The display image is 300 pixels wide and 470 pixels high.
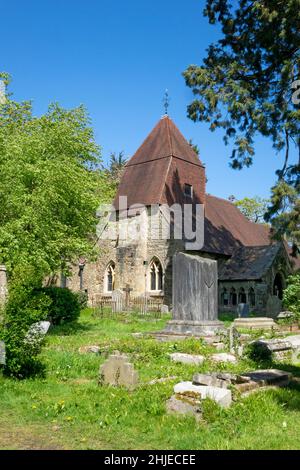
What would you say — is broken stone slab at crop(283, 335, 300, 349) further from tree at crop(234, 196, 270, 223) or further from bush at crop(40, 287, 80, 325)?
tree at crop(234, 196, 270, 223)

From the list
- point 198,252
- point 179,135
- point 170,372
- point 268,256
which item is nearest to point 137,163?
point 179,135

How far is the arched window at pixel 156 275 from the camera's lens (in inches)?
1139

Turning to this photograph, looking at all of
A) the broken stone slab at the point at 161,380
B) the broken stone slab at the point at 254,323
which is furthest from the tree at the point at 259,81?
the broken stone slab at the point at 161,380

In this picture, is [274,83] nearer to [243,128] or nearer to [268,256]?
[243,128]

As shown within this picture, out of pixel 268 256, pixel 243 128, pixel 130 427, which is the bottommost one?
pixel 130 427

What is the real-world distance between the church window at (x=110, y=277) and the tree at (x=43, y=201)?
13596 millimetres

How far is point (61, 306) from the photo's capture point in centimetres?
1830

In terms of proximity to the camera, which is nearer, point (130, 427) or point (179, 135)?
point (130, 427)

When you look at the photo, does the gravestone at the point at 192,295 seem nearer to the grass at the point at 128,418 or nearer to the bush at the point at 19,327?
the grass at the point at 128,418

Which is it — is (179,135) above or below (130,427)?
above

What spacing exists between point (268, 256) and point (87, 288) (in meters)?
12.9

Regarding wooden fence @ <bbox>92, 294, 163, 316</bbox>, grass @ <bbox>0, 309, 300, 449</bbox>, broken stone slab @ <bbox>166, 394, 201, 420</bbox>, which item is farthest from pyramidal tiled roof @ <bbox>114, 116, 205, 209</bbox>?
broken stone slab @ <bbox>166, 394, 201, 420</bbox>

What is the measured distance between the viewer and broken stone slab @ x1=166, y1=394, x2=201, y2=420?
6132 mm

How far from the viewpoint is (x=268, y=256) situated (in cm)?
2895
